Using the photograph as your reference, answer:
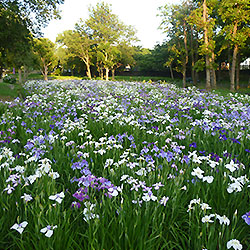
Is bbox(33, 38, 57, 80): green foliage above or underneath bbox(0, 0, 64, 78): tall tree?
above

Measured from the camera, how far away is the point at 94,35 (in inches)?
1726

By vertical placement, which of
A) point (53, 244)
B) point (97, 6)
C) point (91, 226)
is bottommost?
point (53, 244)

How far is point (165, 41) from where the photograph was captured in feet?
114

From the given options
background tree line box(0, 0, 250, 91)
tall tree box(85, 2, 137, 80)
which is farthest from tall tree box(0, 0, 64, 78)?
tall tree box(85, 2, 137, 80)

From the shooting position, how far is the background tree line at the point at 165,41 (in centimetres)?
1634

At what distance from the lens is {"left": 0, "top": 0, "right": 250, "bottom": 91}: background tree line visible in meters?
16.3

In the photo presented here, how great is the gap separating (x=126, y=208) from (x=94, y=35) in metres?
46.5

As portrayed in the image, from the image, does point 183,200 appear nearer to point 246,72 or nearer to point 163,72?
point 246,72

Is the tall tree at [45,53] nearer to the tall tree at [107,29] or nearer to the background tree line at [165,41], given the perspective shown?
the background tree line at [165,41]

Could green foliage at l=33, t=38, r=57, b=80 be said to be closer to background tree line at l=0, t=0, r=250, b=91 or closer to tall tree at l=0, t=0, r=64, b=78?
background tree line at l=0, t=0, r=250, b=91

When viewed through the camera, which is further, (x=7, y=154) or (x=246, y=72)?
(x=246, y=72)

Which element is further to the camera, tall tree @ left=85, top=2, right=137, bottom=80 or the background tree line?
tall tree @ left=85, top=2, right=137, bottom=80

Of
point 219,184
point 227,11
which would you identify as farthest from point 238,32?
point 219,184

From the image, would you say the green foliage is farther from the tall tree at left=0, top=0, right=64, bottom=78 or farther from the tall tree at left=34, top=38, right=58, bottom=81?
the tall tree at left=0, top=0, right=64, bottom=78
